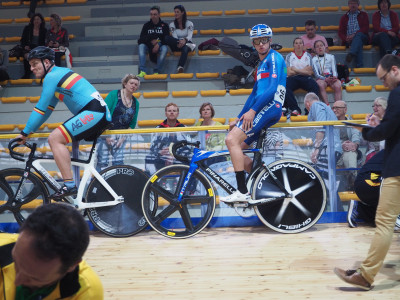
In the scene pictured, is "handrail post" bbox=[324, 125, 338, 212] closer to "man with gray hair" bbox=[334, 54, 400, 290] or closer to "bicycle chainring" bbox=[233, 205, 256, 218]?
"bicycle chainring" bbox=[233, 205, 256, 218]

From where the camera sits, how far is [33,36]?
1042 centimetres

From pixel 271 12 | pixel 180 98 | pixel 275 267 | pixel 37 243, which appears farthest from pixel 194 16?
pixel 37 243

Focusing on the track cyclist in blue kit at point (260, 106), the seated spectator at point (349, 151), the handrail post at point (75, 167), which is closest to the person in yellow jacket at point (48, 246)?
the track cyclist in blue kit at point (260, 106)

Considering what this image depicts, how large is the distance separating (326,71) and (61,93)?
507cm

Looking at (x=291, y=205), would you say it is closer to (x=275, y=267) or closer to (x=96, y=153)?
(x=275, y=267)

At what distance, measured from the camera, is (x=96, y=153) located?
5.77 meters

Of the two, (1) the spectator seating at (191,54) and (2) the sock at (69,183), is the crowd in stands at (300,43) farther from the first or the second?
(2) the sock at (69,183)

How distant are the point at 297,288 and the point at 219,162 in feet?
7.22

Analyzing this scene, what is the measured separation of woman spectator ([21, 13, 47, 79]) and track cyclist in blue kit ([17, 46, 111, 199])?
5.25 meters

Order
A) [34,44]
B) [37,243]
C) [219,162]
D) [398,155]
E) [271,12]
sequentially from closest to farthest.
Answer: [37,243]
[398,155]
[219,162]
[34,44]
[271,12]

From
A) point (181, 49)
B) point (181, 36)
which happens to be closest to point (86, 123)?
point (181, 49)

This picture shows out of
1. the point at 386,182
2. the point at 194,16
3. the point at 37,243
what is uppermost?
the point at 194,16

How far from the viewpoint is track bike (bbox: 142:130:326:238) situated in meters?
5.36

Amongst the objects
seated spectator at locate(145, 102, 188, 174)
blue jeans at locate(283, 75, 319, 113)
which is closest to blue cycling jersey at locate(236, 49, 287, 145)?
seated spectator at locate(145, 102, 188, 174)
